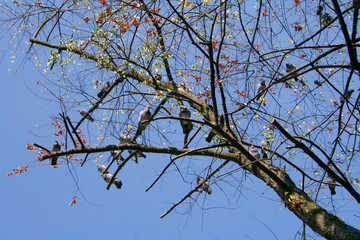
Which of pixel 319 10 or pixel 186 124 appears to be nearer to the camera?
pixel 319 10

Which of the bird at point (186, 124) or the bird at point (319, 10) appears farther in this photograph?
the bird at point (186, 124)

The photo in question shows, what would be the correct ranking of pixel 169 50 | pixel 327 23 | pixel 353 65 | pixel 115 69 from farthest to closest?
pixel 115 69 < pixel 169 50 < pixel 327 23 < pixel 353 65

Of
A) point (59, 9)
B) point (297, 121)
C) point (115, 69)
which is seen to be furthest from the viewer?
point (59, 9)

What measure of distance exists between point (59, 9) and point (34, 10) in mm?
437

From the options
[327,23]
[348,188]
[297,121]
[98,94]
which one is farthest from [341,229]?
[98,94]

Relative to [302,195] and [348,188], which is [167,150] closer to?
[302,195]

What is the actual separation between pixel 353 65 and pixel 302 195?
1.49 m

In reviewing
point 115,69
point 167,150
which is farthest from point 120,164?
point 115,69

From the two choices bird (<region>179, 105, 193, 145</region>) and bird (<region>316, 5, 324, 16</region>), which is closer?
bird (<region>316, 5, 324, 16</region>)

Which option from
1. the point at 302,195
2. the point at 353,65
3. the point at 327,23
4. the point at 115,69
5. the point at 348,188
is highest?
the point at 115,69

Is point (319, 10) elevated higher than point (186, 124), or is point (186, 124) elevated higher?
point (319, 10)

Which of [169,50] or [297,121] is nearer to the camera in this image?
[297,121]

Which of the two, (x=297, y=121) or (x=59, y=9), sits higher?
(x=59, y=9)

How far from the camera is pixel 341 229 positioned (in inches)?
149
